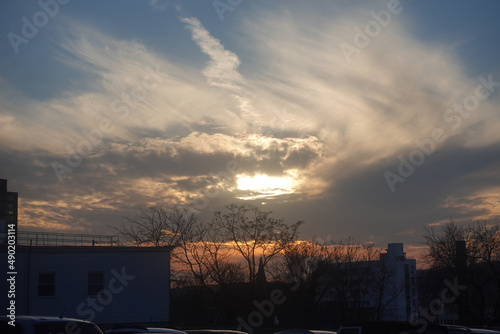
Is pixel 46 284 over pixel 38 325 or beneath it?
beneath

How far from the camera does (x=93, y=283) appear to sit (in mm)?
31453

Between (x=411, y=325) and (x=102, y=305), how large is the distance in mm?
23902

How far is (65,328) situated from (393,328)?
21.9ft

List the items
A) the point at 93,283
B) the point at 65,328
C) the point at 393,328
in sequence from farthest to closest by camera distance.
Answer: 1. the point at 93,283
2. the point at 393,328
3. the point at 65,328

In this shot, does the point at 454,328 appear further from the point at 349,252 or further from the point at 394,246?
the point at 394,246

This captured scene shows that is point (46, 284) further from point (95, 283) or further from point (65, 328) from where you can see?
point (65, 328)

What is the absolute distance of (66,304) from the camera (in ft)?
99.6

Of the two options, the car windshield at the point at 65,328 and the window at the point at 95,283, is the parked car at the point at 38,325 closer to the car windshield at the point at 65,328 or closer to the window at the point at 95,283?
the car windshield at the point at 65,328

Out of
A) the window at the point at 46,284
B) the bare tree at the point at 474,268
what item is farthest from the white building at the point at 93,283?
the bare tree at the point at 474,268

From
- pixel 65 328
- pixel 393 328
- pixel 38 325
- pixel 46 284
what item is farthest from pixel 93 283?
pixel 393 328

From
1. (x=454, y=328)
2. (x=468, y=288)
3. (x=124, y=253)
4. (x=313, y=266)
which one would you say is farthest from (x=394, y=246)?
(x=454, y=328)

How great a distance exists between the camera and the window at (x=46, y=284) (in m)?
30.2

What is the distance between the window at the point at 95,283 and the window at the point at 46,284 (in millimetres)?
1984

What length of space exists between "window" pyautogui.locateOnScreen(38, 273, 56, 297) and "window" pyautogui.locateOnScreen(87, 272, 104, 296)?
6.51ft
